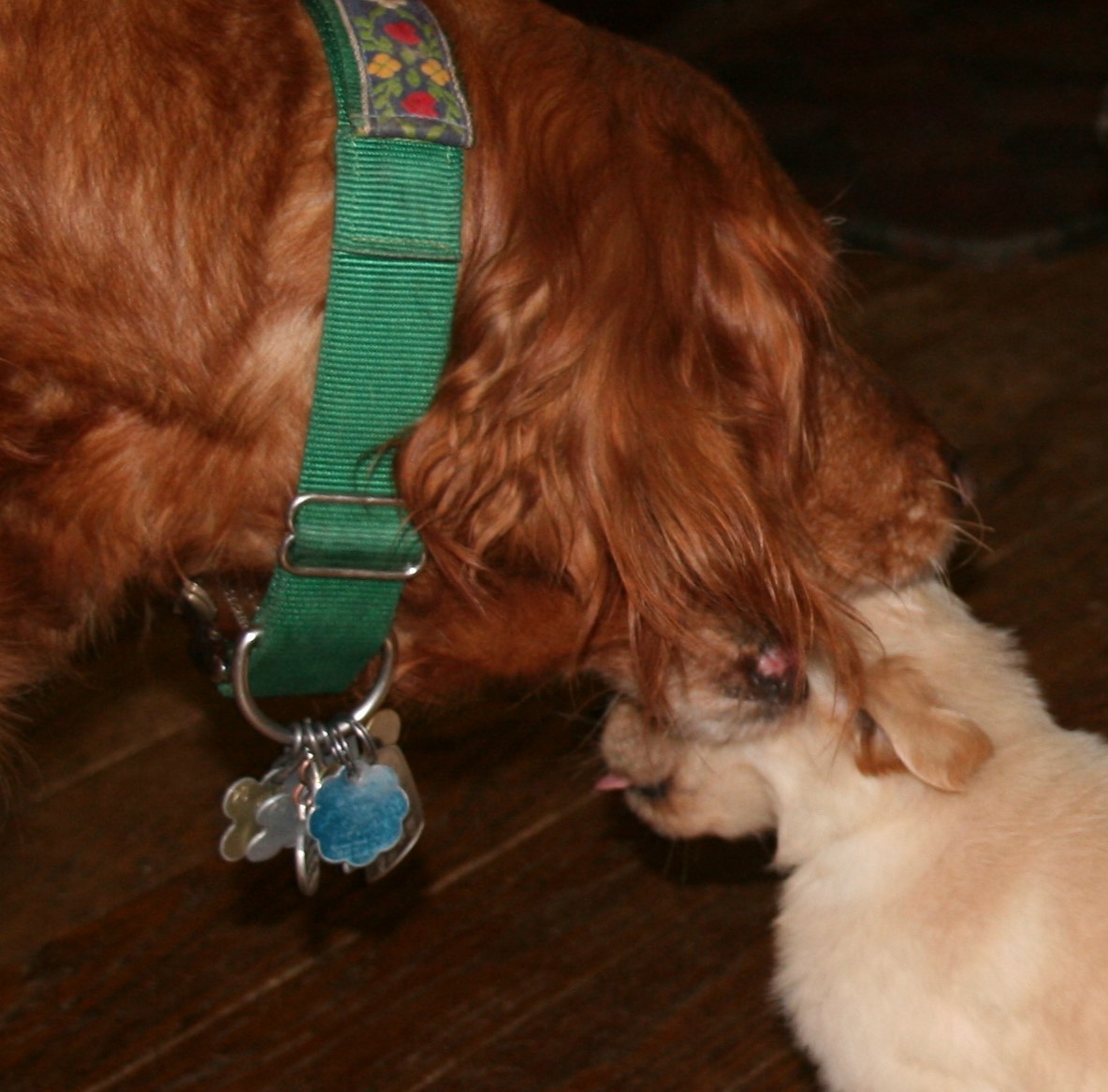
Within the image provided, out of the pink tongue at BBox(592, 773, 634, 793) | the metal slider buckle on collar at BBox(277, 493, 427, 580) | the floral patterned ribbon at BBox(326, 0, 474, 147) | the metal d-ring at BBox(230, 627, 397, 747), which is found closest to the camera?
the floral patterned ribbon at BBox(326, 0, 474, 147)

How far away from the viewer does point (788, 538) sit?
128 cm

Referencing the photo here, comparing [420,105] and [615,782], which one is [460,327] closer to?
[420,105]

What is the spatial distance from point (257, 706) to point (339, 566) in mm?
176

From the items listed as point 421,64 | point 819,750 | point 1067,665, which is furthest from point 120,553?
point 1067,665

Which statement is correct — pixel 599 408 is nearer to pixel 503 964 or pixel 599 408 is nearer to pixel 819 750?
pixel 819 750

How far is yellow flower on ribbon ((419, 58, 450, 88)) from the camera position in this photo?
3.66 ft

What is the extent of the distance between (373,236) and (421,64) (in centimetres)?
13

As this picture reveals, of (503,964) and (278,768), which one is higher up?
(278,768)

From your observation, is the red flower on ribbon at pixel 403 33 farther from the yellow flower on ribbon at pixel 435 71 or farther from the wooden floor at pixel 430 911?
the wooden floor at pixel 430 911

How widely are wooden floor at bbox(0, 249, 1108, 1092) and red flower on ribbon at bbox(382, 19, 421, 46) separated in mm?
615

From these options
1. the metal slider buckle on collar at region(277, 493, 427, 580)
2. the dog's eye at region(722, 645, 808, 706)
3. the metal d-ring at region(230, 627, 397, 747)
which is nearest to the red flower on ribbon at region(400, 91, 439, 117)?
the metal slider buckle on collar at region(277, 493, 427, 580)

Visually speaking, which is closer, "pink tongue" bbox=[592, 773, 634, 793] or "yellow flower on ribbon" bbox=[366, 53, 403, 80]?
"yellow flower on ribbon" bbox=[366, 53, 403, 80]

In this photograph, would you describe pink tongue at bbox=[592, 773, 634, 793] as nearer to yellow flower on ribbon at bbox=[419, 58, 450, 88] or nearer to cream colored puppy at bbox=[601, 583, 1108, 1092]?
cream colored puppy at bbox=[601, 583, 1108, 1092]

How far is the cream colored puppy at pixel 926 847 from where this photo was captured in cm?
A: 135
